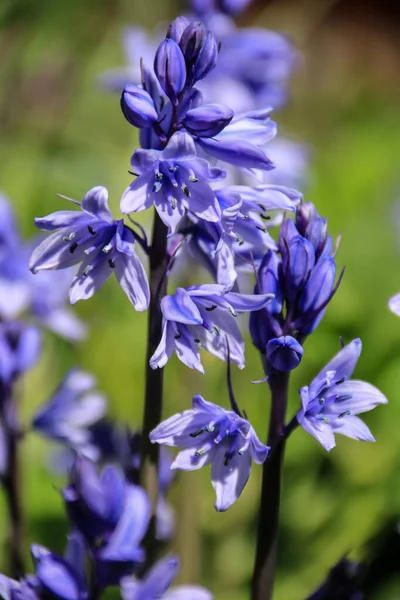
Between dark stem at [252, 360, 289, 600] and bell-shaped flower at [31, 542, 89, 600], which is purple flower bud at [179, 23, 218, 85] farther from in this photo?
bell-shaped flower at [31, 542, 89, 600]

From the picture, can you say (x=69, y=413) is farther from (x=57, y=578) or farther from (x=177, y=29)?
(x=177, y=29)

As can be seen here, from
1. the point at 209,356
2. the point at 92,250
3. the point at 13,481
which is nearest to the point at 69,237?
the point at 92,250

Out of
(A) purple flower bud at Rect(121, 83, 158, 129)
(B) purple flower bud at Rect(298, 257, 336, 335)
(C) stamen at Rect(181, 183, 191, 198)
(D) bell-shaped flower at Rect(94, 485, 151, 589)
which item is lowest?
(D) bell-shaped flower at Rect(94, 485, 151, 589)

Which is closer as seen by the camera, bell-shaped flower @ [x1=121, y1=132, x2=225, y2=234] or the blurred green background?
bell-shaped flower @ [x1=121, y1=132, x2=225, y2=234]

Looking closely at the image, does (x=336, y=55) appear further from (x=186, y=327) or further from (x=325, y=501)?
(x=186, y=327)

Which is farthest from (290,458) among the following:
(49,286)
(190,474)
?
(49,286)

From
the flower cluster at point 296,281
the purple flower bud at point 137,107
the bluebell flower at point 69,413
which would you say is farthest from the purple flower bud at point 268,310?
the bluebell flower at point 69,413

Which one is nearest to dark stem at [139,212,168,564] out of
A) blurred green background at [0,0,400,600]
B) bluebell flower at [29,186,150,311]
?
bluebell flower at [29,186,150,311]
